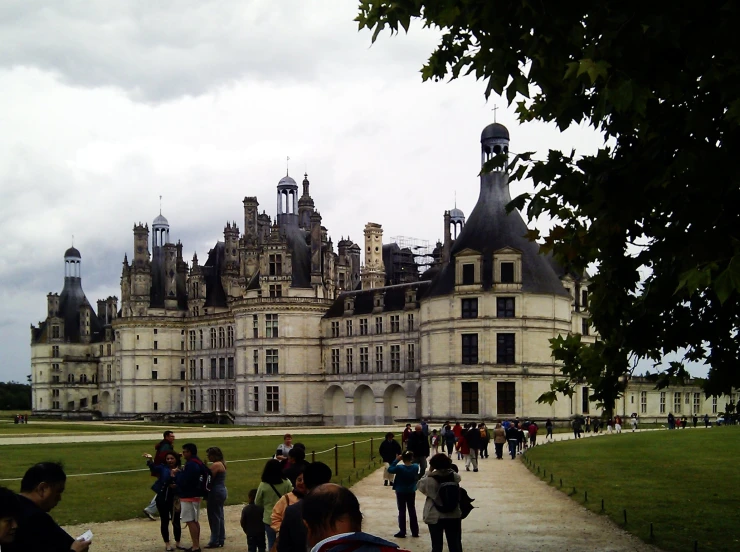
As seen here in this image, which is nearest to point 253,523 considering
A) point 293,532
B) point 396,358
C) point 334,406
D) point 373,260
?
point 293,532

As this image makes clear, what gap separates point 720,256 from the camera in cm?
884

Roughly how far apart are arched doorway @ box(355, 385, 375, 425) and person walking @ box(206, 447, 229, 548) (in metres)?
60.2

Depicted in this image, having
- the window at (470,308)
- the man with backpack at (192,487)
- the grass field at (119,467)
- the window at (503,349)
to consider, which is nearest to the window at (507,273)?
the window at (470,308)

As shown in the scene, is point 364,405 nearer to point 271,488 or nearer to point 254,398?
point 254,398

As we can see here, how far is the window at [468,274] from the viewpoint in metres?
64.7

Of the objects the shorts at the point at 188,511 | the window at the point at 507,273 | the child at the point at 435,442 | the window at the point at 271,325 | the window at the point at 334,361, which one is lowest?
the child at the point at 435,442

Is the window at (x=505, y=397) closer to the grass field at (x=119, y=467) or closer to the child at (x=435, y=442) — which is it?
the grass field at (x=119, y=467)

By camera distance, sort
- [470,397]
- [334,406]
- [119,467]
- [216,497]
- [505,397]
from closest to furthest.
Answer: [216,497] → [119,467] → [505,397] → [470,397] → [334,406]

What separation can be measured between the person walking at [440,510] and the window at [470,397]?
51.0 meters

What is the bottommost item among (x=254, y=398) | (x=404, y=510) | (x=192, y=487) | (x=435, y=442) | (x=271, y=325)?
(x=254, y=398)

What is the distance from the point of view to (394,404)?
74500 millimetres

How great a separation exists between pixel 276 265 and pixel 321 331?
6.77 meters

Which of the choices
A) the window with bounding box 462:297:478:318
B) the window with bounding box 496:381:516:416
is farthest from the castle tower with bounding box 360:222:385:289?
the window with bounding box 496:381:516:416

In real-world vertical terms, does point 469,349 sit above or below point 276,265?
below
